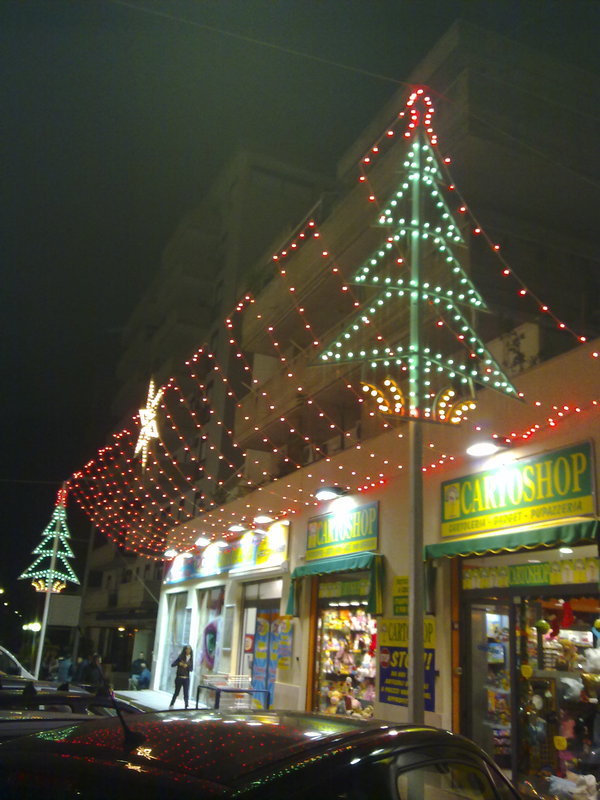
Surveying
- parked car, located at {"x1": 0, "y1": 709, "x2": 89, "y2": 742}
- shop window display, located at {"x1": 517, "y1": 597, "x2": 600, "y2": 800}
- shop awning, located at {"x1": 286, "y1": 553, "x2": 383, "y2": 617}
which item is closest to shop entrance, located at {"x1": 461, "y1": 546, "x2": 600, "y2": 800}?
shop window display, located at {"x1": 517, "y1": 597, "x2": 600, "y2": 800}

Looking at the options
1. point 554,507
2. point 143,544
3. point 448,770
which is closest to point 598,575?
point 554,507

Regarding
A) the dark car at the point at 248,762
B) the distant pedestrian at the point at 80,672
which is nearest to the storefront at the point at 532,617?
the dark car at the point at 248,762

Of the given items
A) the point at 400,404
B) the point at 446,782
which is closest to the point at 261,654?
the point at 400,404

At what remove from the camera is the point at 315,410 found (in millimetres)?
20891

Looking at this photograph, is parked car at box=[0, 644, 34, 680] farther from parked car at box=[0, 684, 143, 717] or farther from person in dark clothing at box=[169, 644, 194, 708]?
parked car at box=[0, 684, 143, 717]

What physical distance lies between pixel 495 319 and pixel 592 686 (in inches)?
331

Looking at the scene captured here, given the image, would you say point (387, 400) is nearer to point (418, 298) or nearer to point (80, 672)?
point (418, 298)

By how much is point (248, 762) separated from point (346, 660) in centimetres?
1226

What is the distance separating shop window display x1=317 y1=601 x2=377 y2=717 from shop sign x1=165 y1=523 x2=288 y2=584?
254 centimetres

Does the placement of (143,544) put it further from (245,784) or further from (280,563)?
(245,784)

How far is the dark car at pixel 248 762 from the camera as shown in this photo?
7.09ft

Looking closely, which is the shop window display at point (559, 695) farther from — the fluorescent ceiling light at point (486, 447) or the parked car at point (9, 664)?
the parked car at point (9, 664)

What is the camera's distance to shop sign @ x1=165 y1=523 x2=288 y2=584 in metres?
17.2

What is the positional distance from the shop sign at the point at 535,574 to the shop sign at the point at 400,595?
1.39m
